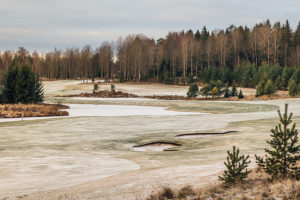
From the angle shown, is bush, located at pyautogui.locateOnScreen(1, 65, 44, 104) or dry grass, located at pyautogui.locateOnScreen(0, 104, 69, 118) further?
bush, located at pyautogui.locateOnScreen(1, 65, 44, 104)

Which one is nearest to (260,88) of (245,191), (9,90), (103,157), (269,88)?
(269,88)

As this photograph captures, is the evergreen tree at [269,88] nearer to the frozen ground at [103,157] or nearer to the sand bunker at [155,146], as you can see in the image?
the frozen ground at [103,157]

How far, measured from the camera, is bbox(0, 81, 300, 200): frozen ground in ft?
32.7

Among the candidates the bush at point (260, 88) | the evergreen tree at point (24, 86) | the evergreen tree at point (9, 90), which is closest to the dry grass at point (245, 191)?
the evergreen tree at point (24, 86)

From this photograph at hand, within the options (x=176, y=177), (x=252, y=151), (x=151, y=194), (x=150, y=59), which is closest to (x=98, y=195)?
(x=151, y=194)

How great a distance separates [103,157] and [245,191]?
9015mm

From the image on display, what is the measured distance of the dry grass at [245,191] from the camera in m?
7.87

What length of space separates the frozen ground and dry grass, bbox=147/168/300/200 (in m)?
0.78

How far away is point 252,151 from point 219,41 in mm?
96731

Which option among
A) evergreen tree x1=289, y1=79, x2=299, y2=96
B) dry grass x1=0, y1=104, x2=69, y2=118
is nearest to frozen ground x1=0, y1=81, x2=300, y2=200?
dry grass x1=0, y1=104, x2=69, y2=118

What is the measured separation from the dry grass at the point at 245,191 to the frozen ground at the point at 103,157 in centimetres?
78

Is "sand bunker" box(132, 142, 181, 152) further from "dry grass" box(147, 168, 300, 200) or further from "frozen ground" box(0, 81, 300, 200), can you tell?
"dry grass" box(147, 168, 300, 200)

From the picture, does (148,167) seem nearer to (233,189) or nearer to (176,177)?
(176,177)

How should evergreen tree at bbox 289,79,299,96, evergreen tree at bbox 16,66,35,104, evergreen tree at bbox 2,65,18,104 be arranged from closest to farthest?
evergreen tree at bbox 16,66,35,104
evergreen tree at bbox 2,65,18,104
evergreen tree at bbox 289,79,299,96
